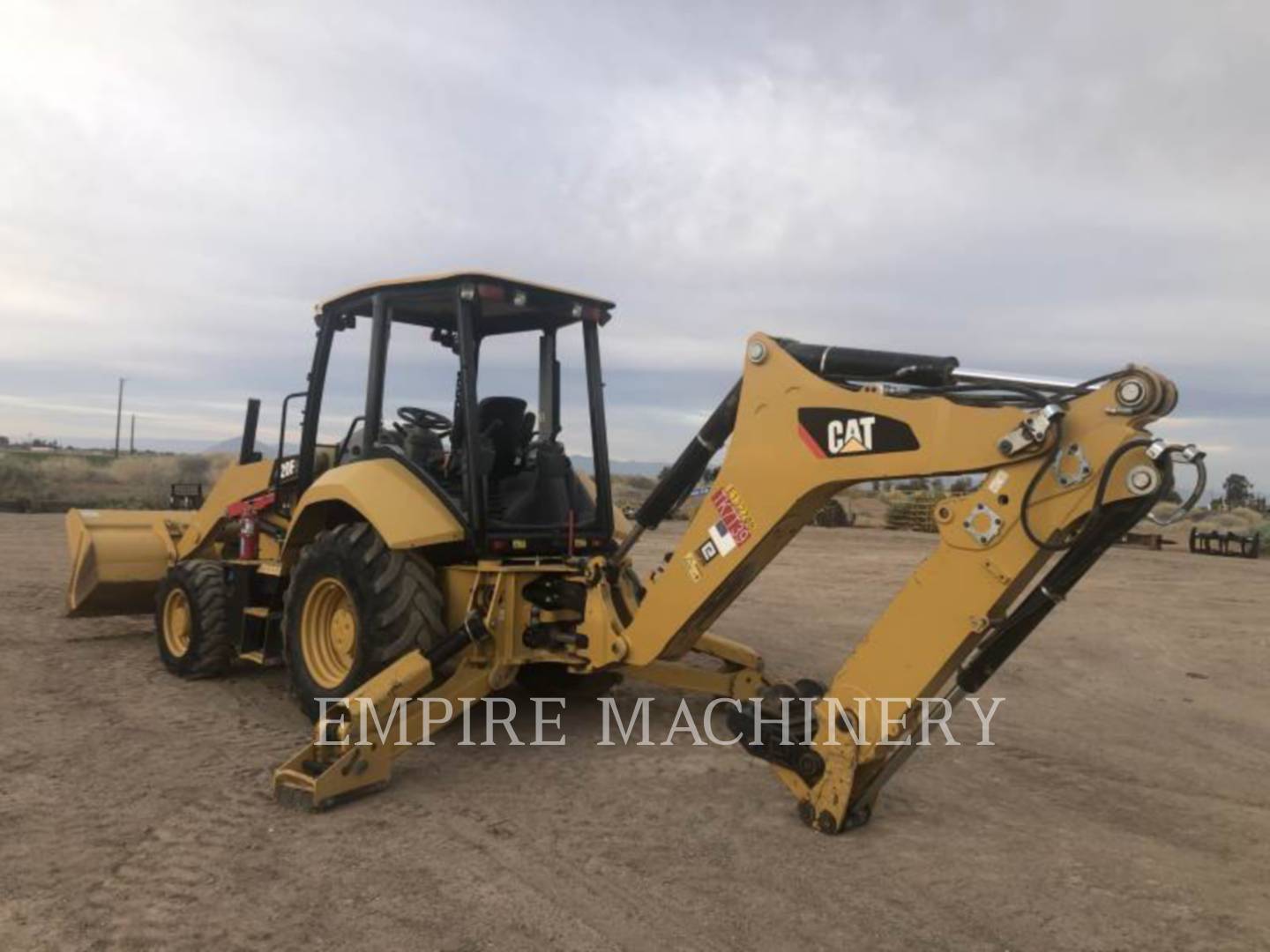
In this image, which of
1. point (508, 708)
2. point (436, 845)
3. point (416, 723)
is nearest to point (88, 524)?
point (508, 708)

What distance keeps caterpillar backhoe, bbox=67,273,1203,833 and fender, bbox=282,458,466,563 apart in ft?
0.06

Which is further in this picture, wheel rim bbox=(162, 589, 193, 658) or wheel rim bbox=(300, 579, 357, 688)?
wheel rim bbox=(162, 589, 193, 658)

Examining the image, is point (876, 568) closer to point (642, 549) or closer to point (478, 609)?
point (642, 549)

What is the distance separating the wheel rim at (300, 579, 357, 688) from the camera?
5.96 m

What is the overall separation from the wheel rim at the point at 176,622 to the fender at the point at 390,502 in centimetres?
193

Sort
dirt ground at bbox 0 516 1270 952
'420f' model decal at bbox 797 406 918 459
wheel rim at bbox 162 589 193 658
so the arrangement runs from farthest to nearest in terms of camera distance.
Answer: wheel rim at bbox 162 589 193 658 < '420f' model decal at bbox 797 406 918 459 < dirt ground at bbox 0 516 1270 952

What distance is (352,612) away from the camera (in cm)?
579

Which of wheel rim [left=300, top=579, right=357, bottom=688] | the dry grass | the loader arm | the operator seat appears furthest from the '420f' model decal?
the dry grass

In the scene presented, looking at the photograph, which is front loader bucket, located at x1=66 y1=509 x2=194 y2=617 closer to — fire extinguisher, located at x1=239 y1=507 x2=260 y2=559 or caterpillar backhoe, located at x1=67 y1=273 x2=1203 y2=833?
caterpillar backhoe, located at x1=67 y1=273 x2=1203 y2=833

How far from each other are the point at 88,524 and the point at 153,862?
5.50m

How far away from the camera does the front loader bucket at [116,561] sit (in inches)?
330

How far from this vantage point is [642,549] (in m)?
18.5

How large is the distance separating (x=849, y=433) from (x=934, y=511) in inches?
18.5

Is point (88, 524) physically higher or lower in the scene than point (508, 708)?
higher
